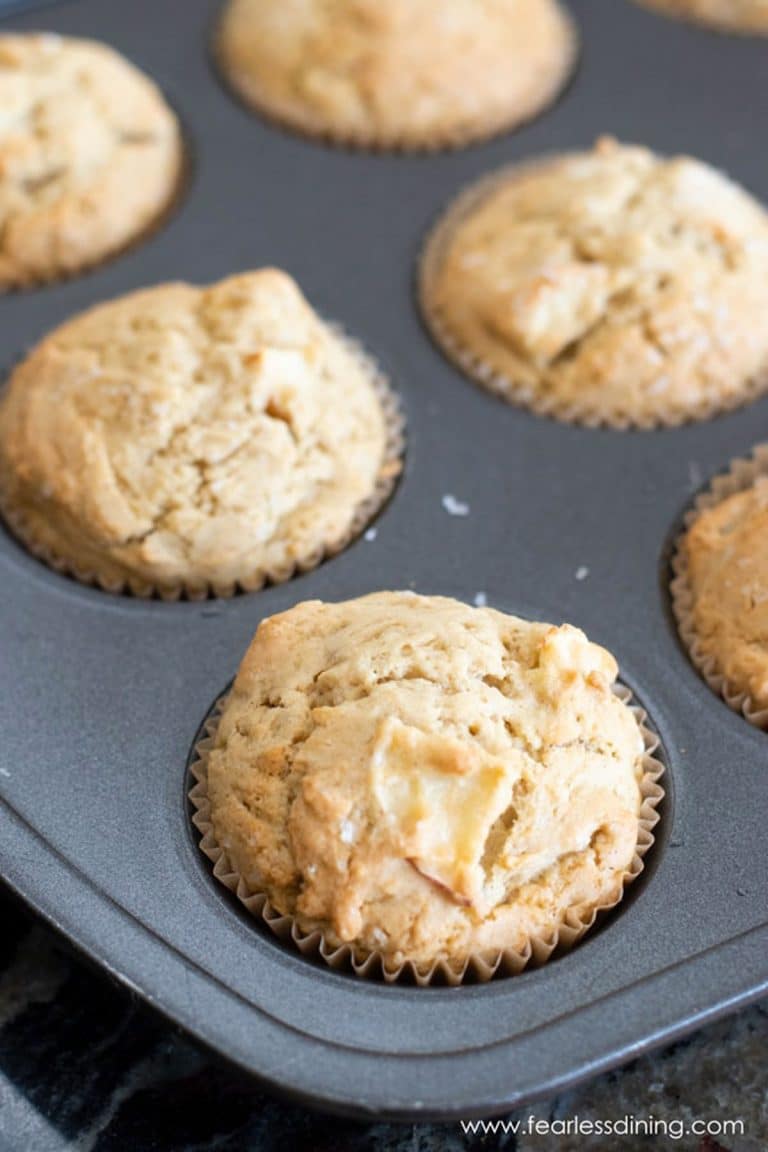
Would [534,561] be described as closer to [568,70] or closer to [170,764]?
[170,764]

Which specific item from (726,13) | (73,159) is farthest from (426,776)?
(726,13)

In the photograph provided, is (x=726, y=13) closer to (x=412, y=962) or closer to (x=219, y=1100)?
(x=412, y=962)

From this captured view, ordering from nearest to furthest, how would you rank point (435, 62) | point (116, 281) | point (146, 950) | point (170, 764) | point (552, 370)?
point (146, 950), point (170, 764), point (552, 370), point (116, 281), point (435, 62)

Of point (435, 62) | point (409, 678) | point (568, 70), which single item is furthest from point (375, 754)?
point (568, 70)

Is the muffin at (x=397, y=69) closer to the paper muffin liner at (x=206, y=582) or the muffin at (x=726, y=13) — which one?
the muffin at (x=726, y=13)

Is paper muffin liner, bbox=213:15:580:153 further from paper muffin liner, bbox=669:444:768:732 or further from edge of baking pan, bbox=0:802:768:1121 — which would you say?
edge of baking pan, bbox=0:802:768:1121

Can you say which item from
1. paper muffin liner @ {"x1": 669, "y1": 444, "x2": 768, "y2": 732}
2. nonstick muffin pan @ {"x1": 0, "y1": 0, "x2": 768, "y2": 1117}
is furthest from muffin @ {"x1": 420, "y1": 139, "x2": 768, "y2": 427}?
paper muffin liner @ {"x1": 669, "y1": 444, "x2": 768, "y2": 732}
